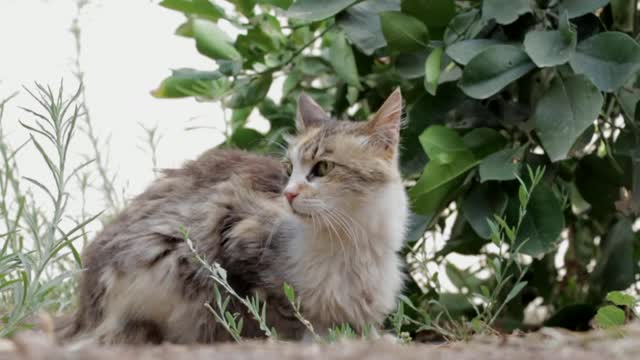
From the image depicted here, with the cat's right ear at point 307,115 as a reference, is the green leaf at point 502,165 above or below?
below

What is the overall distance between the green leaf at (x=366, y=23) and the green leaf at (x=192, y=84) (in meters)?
0.47

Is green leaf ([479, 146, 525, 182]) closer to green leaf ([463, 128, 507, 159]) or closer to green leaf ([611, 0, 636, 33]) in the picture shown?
green leaf ([463, 128, 507, 159])

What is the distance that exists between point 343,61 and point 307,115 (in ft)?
0.88

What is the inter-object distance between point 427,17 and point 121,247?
3.81 ft

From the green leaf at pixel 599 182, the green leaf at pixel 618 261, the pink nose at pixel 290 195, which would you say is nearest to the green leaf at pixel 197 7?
the pink nose at pixel 290 195

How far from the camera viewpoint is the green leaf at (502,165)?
261 cm

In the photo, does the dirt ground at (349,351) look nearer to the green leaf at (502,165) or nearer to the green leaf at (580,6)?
the green leaf at (502,165)

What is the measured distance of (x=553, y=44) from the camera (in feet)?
8.36

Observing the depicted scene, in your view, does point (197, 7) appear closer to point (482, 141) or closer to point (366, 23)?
point (366, 23)

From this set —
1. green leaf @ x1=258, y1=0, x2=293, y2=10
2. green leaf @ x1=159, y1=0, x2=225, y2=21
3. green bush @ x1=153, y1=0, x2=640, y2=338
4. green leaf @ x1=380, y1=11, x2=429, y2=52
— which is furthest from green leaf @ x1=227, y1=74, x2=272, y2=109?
green leaf @ x1=380, y1=11, x2=429, y2=52

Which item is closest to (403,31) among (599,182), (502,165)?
(502,165)

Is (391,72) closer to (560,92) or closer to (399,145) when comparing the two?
(399,145)

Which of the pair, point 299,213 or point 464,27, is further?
point 464,27

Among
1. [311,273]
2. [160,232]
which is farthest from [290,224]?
[160,232]
